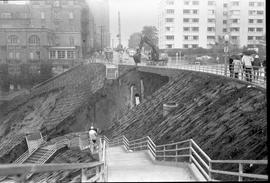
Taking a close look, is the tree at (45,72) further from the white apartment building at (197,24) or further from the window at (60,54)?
the white apartment building at (197,24)

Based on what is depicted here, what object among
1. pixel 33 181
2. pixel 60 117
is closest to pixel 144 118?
pixel 33 181

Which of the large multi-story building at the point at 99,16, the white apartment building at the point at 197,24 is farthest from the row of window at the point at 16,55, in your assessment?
the white apartment building at the point at 197,24

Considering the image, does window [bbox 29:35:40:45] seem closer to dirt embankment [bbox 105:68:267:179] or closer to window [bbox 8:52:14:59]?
window [bbox 8:52:14:59]

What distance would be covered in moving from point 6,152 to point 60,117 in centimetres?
1065

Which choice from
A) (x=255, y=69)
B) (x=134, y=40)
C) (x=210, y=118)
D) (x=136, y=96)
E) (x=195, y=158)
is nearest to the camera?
(x=195, y=158)

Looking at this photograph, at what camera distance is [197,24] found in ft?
224

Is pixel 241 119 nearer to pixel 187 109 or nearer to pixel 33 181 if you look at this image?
pixel 187 109

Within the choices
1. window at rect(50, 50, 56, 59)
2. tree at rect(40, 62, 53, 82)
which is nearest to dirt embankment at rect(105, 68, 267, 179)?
tree at rect(40, 62, 53, 82)

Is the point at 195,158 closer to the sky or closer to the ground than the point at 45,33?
closer to the ground

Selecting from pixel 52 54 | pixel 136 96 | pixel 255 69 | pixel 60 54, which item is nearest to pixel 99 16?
pixel 60 54

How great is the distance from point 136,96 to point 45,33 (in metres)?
42.1

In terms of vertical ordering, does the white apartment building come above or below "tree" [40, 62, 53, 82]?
above

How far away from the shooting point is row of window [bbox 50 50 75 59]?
264ft

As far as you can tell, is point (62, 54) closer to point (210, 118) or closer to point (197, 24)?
point (197, 24)
